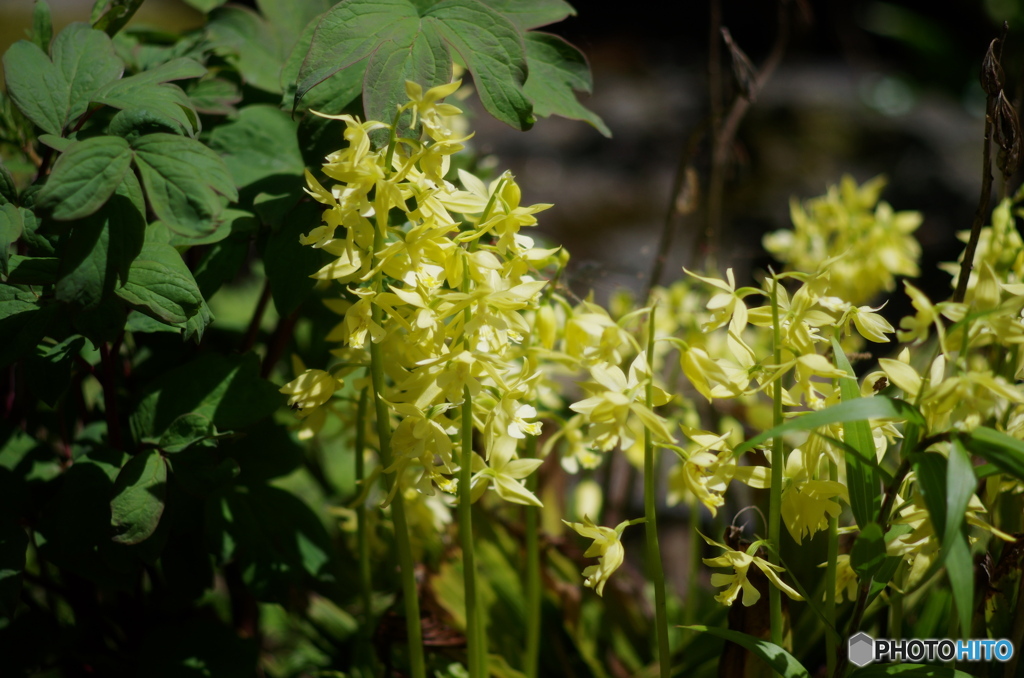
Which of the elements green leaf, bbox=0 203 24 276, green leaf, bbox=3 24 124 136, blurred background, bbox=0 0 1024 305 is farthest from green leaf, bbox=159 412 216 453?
blurred background, bbox=0 0 1024 305

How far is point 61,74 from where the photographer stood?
765mm

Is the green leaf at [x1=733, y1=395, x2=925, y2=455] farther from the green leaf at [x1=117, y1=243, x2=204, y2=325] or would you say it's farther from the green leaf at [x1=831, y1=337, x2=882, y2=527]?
the green leaf at [x1=117, y1=243, x2=204, y2=325]

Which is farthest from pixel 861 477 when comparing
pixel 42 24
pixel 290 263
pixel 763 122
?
pixel 763 122

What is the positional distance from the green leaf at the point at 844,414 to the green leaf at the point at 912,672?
26cm

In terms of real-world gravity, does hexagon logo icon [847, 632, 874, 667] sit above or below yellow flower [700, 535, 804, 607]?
below

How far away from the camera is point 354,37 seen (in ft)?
2.35

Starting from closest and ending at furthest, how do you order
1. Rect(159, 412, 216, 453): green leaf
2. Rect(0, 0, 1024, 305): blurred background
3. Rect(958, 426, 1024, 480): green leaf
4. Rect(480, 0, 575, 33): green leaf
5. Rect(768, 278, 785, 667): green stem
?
Rect(958, 426, 1024, 480): green leaf
Rect(768, 278, 785, 667): green stem
Rect(159, 412, 216, 453): green leaf
Rect(480, 0, 575, 33): green leaf
Rect(0, 0, 1024, 305): blurred background

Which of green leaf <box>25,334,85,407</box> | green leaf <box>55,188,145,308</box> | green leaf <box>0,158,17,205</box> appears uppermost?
green leaf <box>0,158,17,205</box>

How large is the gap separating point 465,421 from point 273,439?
1.16ft

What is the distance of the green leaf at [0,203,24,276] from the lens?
64 centimetres

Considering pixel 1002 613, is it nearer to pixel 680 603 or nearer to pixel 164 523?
pixel 680 603

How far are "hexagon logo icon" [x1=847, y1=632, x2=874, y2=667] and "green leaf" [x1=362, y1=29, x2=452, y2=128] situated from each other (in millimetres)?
704

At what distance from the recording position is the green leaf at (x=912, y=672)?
0.65 metres

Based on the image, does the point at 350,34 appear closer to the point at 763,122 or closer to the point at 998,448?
the point at 998,448
